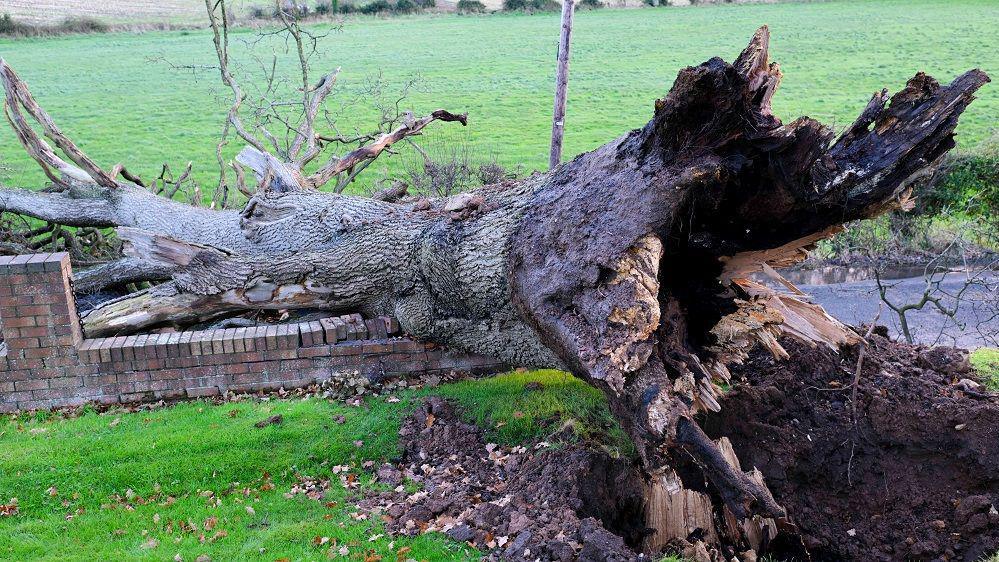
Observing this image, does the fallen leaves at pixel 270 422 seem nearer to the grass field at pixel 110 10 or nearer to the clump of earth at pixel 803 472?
the clump of earth at pixel 803 472

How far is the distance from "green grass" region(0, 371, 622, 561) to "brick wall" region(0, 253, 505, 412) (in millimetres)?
266

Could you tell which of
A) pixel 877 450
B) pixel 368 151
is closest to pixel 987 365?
pixel 877 450

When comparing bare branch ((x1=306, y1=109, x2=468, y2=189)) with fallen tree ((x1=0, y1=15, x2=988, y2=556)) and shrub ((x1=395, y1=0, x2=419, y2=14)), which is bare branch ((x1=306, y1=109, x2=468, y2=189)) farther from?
shrub ((x1=395, y1=0, x2=419, y2=14))

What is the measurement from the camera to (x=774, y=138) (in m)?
4.51

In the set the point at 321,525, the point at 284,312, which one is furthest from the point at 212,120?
the point at 321,525

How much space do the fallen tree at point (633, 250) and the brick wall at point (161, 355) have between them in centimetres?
38

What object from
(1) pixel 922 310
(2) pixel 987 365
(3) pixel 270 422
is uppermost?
(2) pixel 987 365

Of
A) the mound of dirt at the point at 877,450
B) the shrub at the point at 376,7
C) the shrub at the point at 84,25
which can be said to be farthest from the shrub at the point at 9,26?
the mound of dirt at the point at 877,450

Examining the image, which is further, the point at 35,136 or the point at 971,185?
the point at 971,185

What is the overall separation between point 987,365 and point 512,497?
4.10 meters

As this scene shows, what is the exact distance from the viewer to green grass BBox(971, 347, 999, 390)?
595cm

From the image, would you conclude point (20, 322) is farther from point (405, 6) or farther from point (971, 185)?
point (405, 6)

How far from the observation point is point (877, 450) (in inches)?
217

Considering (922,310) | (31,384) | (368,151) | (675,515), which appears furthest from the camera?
(368,151)
